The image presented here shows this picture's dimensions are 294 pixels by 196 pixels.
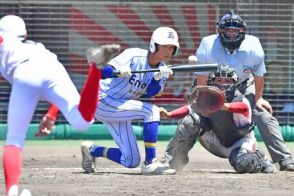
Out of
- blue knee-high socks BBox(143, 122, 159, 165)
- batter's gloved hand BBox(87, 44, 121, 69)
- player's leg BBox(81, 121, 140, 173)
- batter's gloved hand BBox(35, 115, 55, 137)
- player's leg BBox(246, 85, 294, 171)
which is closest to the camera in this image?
batter's gloved hand BBox(87, 44, 121, 69)

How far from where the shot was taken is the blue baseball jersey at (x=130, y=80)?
877 centimetres

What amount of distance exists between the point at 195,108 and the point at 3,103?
17.3ft

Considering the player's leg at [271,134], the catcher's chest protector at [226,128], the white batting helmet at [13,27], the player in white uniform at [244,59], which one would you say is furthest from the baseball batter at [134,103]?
the white batting helmet at [13,27]

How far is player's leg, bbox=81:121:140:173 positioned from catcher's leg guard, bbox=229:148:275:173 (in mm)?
969

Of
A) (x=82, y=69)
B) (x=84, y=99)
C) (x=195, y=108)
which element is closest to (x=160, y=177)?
(x=195, y=108)

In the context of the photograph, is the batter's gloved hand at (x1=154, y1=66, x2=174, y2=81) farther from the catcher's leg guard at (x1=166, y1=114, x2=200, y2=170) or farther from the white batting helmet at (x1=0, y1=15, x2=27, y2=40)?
the white batting helmet at (x1=0, y1=15, x2=27, y2=40)

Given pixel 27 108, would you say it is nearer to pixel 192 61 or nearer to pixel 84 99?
pixel 84 99

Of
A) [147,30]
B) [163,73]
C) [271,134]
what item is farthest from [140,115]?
[147,30]

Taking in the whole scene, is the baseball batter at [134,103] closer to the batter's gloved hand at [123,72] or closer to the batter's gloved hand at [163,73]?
the batter's gloved hand at [163,73]

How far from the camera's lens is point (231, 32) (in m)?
9.45

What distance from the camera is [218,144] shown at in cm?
941

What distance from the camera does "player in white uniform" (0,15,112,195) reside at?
6535 mm

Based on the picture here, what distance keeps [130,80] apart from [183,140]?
981 millimetres

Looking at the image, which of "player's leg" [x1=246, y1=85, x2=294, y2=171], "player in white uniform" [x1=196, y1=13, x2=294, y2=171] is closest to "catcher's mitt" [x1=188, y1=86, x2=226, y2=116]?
"player in white uniform" [x1=196, y1=13, x2=294, y2=171]
